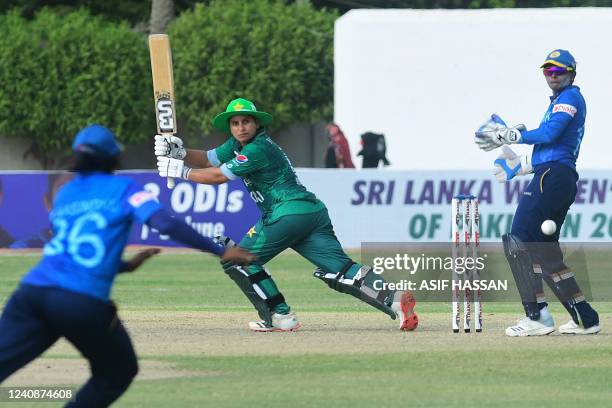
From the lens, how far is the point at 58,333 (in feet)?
24.7

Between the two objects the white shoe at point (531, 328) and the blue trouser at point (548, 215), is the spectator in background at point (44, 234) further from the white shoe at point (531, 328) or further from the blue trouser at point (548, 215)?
the blue trouser at point (548, 215)

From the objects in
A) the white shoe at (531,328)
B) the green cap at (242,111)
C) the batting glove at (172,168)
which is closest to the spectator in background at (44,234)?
the batting glove at (172,168)

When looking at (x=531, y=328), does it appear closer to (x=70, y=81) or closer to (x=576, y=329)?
(x=576, y=329)

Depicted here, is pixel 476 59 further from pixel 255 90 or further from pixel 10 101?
pixel 10 101

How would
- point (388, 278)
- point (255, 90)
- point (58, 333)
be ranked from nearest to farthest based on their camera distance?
point (58, 333) < point (388, 278) < point (255, 90)

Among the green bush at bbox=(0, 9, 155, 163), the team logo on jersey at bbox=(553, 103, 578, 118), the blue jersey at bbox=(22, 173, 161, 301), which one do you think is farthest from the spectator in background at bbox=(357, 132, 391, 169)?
the blue jersey at bbox=(22, 173, 161, 301)

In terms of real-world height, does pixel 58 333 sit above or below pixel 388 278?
above

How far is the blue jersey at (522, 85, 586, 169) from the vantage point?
1167cm

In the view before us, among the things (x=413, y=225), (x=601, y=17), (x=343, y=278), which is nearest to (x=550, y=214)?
(x=343, y=278)

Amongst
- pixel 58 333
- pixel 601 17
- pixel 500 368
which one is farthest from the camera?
pixel 601 17

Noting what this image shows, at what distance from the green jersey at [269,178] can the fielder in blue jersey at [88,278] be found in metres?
4.24

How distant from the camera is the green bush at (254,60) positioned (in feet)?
127

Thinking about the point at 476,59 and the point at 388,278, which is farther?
the point at 476,59

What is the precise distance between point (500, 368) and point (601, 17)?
19728 mm
